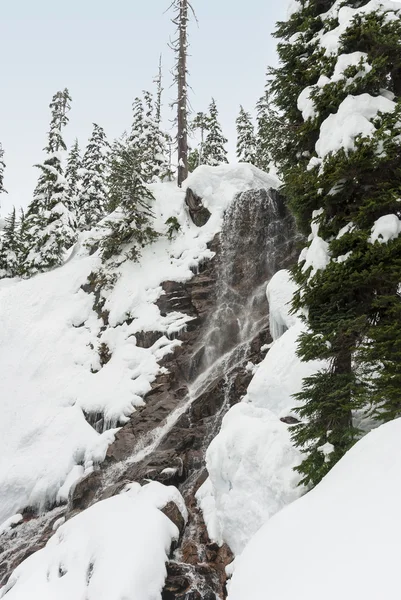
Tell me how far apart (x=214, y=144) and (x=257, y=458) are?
31124mm

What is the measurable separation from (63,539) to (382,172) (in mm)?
9982

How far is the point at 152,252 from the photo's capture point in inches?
754

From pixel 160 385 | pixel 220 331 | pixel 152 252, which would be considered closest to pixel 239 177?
pixel 152 252

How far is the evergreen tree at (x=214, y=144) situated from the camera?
110ft

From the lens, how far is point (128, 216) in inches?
758

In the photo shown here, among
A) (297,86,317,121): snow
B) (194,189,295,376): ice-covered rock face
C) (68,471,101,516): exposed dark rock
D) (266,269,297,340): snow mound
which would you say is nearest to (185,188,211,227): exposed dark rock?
(194,189,295,376): ice-covered rock face

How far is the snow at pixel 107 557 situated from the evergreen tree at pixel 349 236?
148 inches

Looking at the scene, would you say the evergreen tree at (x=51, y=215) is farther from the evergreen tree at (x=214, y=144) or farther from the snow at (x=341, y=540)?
the snow at (x=341, y=540)

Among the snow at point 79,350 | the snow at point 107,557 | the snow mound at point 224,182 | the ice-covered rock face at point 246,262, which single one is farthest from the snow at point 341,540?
the snow mound at point 224,182

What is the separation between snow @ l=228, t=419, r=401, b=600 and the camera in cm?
285

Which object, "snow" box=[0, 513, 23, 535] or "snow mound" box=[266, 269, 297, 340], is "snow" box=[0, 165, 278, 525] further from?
"snow mound" box=[266, 269, 297, 340]

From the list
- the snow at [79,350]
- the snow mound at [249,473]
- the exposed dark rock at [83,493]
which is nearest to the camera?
the snow mound at [249,473]

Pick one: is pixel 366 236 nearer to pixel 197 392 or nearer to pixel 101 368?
pixel 197 392

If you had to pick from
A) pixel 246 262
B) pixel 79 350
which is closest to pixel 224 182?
pixel 246 262
